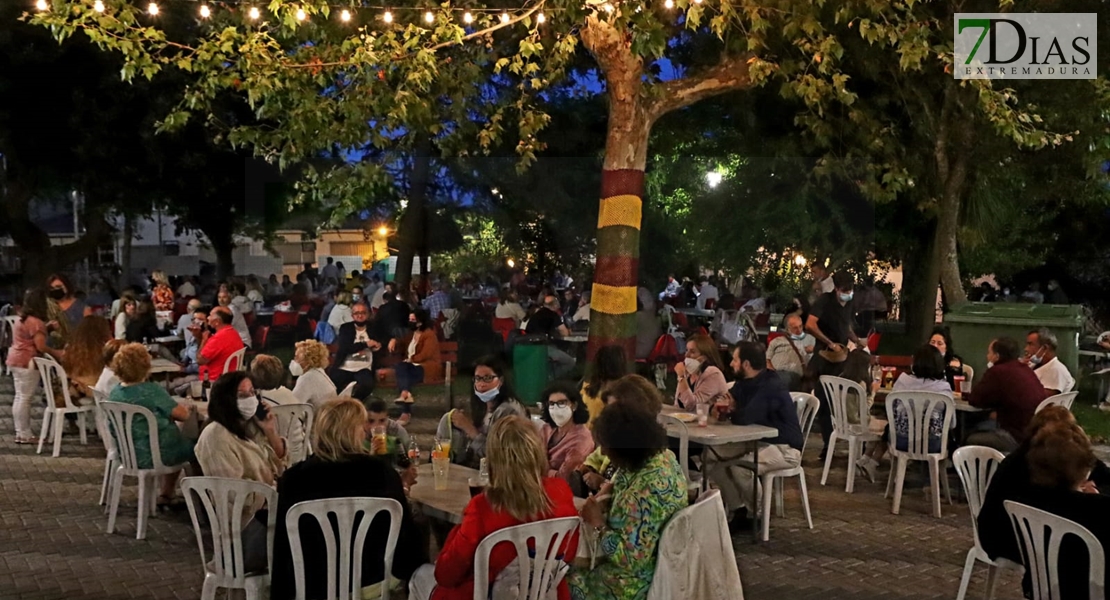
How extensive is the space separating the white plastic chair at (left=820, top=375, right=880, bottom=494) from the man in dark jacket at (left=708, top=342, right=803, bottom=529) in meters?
1.20

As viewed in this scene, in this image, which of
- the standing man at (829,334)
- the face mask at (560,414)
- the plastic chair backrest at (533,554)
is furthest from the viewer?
the standing man at (829,334)

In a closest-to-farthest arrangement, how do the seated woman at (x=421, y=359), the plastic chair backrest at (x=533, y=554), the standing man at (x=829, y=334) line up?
1. the plastic chair backrest at (x=533, y=554)
2. the standing man at (x=829, y=334)
3. the seated woman at (x=421, y=359)

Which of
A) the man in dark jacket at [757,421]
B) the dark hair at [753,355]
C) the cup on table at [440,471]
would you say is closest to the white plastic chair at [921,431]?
the man in dark jacket at [757,421]

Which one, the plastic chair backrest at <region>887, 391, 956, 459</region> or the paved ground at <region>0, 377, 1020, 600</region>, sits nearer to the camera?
the paved ground at <region>0, 377, 1020, 600</region>

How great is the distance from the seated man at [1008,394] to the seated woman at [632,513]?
342 centimetres

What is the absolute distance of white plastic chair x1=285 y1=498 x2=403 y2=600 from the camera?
11.6 ft

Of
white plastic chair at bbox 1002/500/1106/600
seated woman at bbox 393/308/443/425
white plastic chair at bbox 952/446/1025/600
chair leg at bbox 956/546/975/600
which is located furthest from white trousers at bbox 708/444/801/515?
seated woman at bbox 393/308/443/425

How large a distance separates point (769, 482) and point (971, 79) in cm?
396

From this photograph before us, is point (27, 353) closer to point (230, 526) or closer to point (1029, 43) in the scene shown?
point (230, 526)

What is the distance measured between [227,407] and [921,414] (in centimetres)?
450

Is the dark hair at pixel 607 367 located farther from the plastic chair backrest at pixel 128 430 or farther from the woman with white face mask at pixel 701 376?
the plastic chair backrest at pixel 128 430

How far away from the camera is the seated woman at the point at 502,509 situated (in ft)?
10.8

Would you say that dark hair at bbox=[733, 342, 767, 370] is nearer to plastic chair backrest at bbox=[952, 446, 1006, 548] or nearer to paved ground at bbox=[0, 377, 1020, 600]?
paved ground at bbox=[0, 377, 1020, 600]

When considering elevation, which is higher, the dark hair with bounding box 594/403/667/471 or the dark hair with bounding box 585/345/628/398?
the dark hair with bounding box 585/345/628/398
